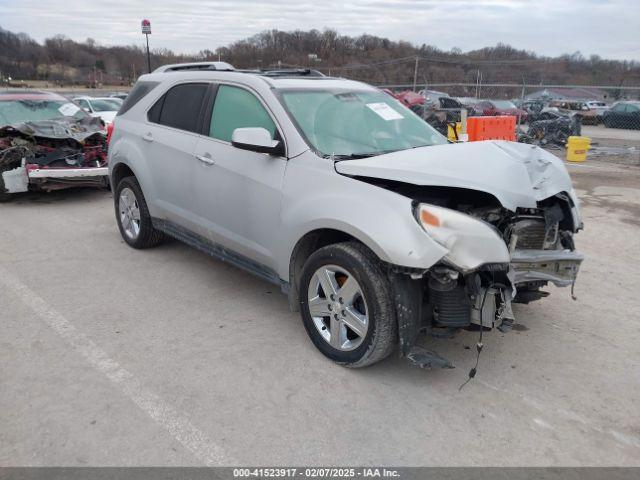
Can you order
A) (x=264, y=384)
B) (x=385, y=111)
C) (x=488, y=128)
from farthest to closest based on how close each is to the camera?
1. (x=488, y=128)
2. (x=385, y=111)
3. (x=264, y=384)

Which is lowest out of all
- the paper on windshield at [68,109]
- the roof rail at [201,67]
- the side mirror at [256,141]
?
the side mirror at [256,141]

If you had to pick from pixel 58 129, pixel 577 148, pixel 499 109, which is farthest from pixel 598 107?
pixel 58 129

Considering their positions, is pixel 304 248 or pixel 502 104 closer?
pixel 304 248

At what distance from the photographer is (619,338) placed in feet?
12.9

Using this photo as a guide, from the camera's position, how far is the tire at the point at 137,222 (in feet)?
17.7

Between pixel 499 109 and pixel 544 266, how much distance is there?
20764mm

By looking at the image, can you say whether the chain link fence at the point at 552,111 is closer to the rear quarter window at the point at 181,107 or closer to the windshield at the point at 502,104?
the windshield at the point at 502,104

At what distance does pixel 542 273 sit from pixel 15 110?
8.87 m

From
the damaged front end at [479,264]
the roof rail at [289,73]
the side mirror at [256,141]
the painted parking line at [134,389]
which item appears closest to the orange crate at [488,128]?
the roof rail at [289,73]

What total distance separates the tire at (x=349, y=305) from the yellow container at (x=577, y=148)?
458 inches

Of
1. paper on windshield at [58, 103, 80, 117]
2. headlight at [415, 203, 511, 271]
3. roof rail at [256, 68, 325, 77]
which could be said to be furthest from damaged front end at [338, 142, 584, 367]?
paper on windshield at [58, 103, 80, 117]

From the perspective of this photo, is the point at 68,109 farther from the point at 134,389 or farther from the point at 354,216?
the point at 354,216

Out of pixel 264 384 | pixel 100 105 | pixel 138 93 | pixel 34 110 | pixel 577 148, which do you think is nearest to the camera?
pixel 264 384

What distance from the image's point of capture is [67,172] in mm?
7777
